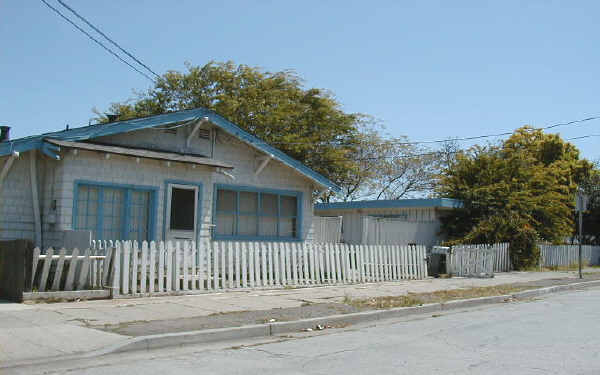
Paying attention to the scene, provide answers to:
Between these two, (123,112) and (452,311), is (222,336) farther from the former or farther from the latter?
(123,112)

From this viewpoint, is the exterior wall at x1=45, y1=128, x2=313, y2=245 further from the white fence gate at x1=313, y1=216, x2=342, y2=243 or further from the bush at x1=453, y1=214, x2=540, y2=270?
the bush at x1=453, y1=214, x2=540, y2=270

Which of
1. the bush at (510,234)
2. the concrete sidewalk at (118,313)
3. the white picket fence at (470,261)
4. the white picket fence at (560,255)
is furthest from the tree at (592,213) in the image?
the concrete sidewalk at (118,313)

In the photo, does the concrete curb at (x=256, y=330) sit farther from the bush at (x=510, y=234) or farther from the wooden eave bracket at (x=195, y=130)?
the bush at (x=510, y=234)

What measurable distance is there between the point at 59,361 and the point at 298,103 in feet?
95.8

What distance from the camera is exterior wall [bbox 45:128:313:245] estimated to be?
45.3ft

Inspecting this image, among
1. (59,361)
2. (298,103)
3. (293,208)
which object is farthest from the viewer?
(298,103)

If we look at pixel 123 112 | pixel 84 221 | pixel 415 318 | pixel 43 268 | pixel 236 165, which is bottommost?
pixel 415 318

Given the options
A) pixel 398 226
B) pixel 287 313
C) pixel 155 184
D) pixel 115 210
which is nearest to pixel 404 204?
pixel 398 226

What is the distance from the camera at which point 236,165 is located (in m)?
17.4

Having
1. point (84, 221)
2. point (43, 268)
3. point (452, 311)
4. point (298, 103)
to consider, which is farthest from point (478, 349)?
point (298, 103)

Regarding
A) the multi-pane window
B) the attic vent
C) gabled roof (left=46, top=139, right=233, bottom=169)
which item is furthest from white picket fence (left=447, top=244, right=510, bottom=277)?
the multi-pane window

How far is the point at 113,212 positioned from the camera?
580 inches

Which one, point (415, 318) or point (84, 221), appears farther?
point (84, 221)

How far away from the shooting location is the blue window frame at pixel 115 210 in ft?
46.5
